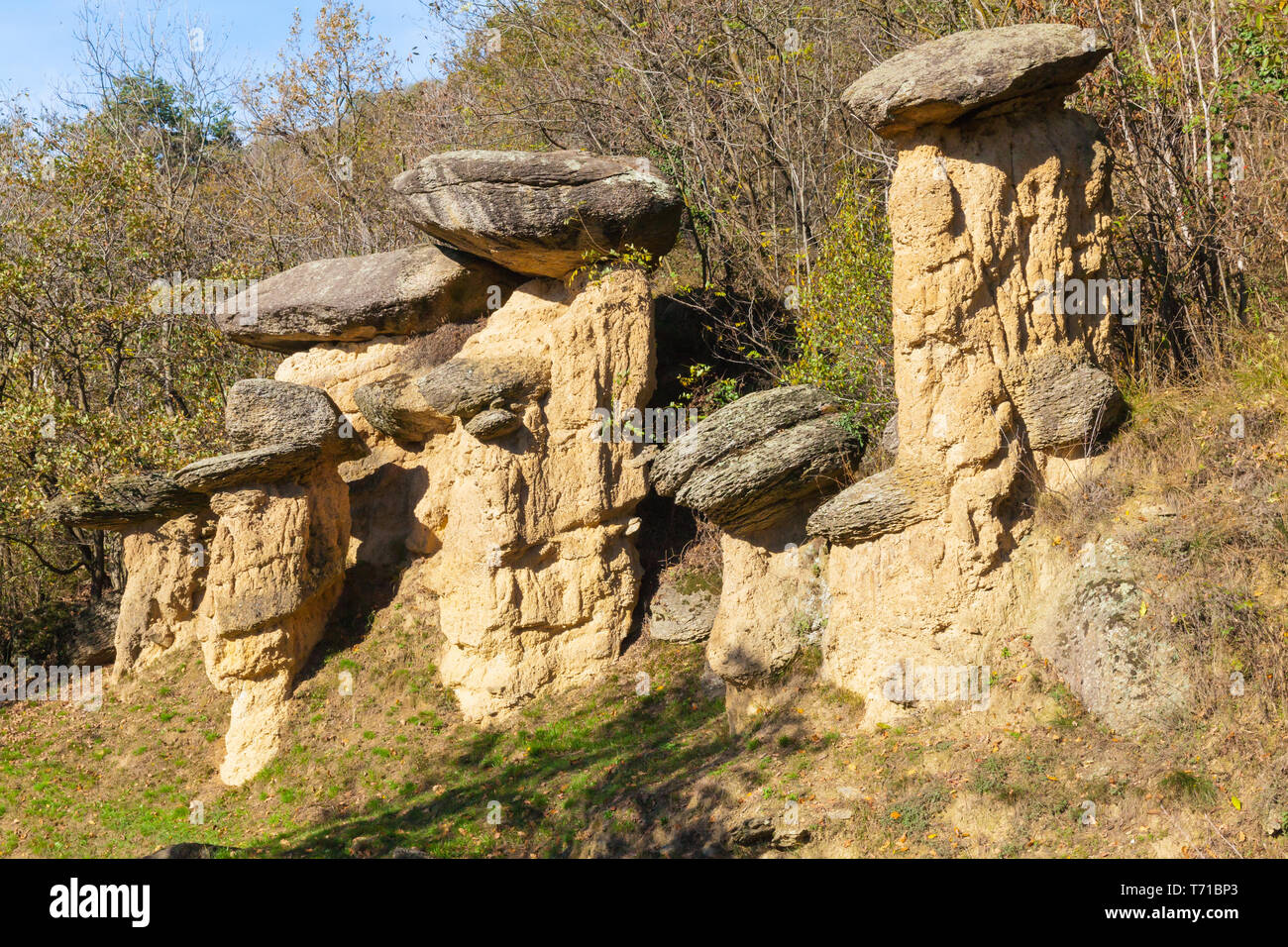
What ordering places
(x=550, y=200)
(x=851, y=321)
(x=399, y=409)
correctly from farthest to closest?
(x=399, y=409) < (x=550, y=200) < (x=851, y=321)

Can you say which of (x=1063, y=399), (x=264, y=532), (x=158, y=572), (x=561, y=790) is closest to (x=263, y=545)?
(x=264, y=532)

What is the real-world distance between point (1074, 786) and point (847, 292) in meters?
6.84

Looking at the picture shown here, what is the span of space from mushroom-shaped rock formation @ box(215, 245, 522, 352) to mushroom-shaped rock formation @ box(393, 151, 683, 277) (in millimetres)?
1588

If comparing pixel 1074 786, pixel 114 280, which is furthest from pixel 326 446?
pixel 1074 786

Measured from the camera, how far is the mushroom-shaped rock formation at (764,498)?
12828 millimetres

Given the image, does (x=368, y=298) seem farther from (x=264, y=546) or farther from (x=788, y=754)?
(x=788, y=754)

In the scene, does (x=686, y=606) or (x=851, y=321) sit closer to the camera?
(x=851, y=321)

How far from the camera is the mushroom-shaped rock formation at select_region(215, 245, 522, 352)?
1714 centimetres

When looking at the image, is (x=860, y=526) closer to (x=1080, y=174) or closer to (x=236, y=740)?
(x=1080, y=174)

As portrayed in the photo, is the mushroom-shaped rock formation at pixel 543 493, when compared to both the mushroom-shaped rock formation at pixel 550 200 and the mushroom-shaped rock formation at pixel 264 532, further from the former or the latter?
the mushroom-shaped rock formation at pixel 264 532

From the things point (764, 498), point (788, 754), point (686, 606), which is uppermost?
point (764, 498)

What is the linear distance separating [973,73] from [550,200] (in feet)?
20.2

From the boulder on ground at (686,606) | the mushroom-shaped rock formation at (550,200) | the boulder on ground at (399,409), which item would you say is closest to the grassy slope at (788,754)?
the boulder on ground at (686,606)

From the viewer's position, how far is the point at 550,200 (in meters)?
15.0
